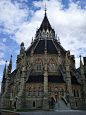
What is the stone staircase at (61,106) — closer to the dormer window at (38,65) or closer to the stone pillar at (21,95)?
the stone pillar at (21,95)

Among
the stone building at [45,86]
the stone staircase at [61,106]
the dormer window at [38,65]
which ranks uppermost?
the dormer window at [38,65]

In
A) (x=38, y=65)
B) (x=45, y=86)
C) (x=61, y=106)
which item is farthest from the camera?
(x=38, y=65)

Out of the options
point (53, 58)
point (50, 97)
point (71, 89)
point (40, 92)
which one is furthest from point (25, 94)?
point (53, 58)

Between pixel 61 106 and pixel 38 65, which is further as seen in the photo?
pixel 38 65

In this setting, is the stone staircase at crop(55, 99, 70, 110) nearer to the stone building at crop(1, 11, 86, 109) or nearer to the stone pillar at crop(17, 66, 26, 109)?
the stone building at crop(1, 11, 86, 109)

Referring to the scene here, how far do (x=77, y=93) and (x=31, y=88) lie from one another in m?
12.7

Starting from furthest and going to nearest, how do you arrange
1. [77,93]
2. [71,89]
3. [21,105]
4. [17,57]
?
[17,57] → [77,93] → [71,89] → [21,105]

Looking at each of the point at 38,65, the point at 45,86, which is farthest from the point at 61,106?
the point at 38,65

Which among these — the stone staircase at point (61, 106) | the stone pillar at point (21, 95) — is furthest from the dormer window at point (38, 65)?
the stone staircase at point (61, 106)

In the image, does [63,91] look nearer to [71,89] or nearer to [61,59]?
[71,89]

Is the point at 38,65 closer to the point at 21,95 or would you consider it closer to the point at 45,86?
the point at 45,86

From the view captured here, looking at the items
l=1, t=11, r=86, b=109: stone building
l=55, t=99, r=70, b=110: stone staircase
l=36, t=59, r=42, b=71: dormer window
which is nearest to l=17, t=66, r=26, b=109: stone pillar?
l=1, t=11, r=86, b=109: stone building


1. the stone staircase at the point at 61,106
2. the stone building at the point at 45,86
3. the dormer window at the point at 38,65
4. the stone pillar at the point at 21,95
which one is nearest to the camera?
the stone staircase at the point at 61,106

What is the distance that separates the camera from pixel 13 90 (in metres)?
31.0
